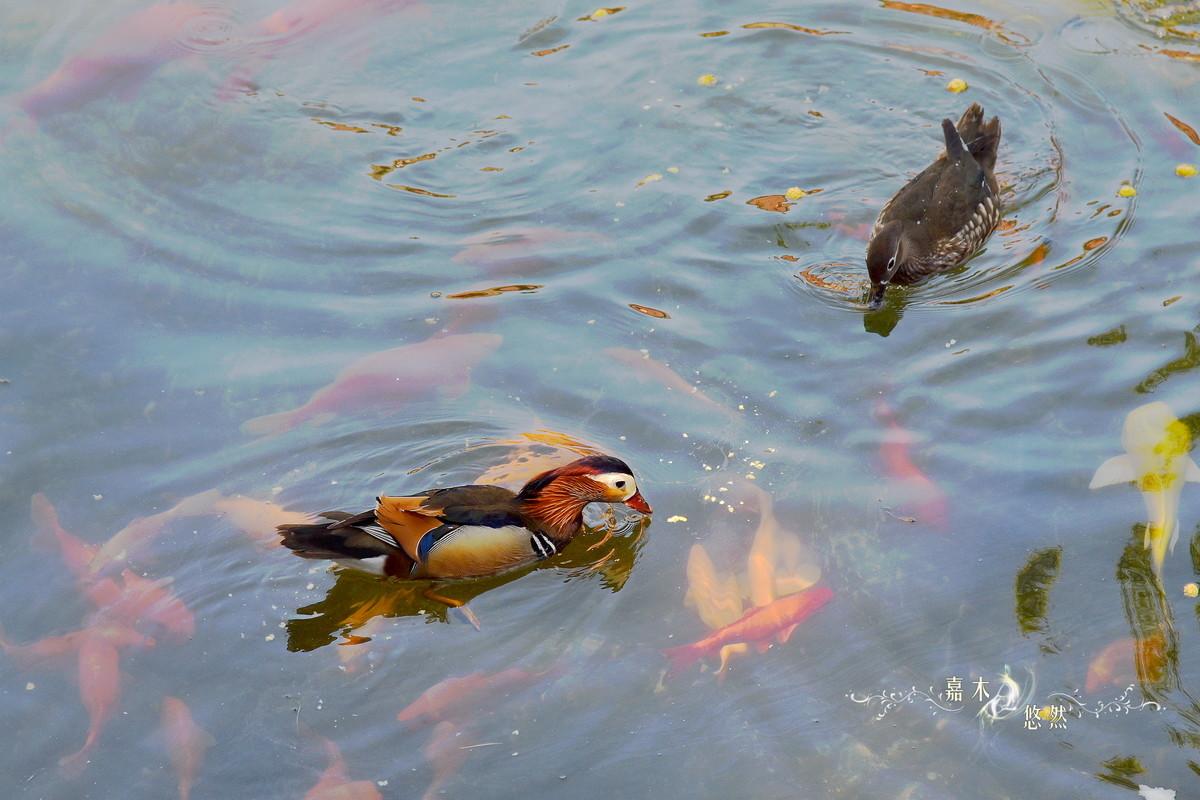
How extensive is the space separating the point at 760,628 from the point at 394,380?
8.79ft

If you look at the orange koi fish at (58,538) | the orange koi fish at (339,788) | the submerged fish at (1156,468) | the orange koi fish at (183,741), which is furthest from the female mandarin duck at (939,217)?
the orange koi fish at (58,538)

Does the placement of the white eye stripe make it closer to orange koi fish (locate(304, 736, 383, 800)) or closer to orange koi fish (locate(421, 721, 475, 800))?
orange koi fish (locate(421, 721, 475, 800))

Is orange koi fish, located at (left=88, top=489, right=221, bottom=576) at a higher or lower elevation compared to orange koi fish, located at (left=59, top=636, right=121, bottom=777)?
higher

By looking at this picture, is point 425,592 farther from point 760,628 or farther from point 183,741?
point 760,628

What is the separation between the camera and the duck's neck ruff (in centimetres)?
573

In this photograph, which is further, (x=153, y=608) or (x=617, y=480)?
(x=617, y=480)

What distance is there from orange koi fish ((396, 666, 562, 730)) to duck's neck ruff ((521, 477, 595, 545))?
2.64 feet

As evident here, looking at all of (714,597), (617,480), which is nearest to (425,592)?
(617,480)

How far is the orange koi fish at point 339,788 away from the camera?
15.6 ft

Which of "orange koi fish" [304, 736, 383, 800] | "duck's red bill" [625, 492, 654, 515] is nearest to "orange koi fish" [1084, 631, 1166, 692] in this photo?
"duck's red bill" [625, 492, 654, 515]

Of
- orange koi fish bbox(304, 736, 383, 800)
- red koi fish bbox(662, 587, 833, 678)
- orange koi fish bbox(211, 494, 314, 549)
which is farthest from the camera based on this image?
orange koi fish bbox(211, 494, 314, 549)

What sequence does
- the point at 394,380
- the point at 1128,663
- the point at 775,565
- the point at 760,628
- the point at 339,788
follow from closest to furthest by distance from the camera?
the point at 339,788, the point at 1128,663, the point at 760,628, the point at 775,565, the point at 394,380

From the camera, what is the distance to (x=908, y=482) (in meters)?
6.00

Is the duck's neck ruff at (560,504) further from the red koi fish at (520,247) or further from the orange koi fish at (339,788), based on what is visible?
the red koi fish at (520,247)
